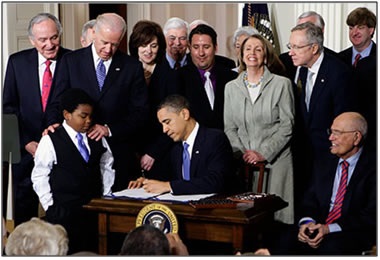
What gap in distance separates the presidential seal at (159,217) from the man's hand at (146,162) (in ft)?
3.22

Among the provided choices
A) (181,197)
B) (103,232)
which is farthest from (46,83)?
(181,197)

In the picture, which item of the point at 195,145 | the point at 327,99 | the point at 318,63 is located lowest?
the point at 195,145

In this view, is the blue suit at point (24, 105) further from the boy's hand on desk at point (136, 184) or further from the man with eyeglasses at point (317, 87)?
the man with eyeglasses at point (317, 87)

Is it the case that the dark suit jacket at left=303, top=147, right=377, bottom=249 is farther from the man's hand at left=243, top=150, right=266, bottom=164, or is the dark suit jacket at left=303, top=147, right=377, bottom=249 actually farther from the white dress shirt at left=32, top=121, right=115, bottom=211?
the white dress shirt at left=32, top=121, right=115, bottom=211

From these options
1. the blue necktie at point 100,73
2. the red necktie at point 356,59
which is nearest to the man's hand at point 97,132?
the blue necktie at point 100,73

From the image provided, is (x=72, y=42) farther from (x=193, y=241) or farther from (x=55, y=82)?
(x=193, y=241)

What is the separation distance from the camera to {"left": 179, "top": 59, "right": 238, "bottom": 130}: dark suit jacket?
5012 millimetres

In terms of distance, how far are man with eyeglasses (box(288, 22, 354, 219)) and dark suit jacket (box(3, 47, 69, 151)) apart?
1530mm

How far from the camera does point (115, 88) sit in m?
4.82

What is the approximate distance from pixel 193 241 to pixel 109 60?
127 cm

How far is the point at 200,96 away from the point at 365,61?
1095 millimetres

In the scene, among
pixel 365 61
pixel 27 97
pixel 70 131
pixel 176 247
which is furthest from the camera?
pixel 365 61

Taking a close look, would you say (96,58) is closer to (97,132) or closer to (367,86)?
(97,132)

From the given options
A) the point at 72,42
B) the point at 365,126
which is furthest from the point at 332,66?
the point at 72,42
